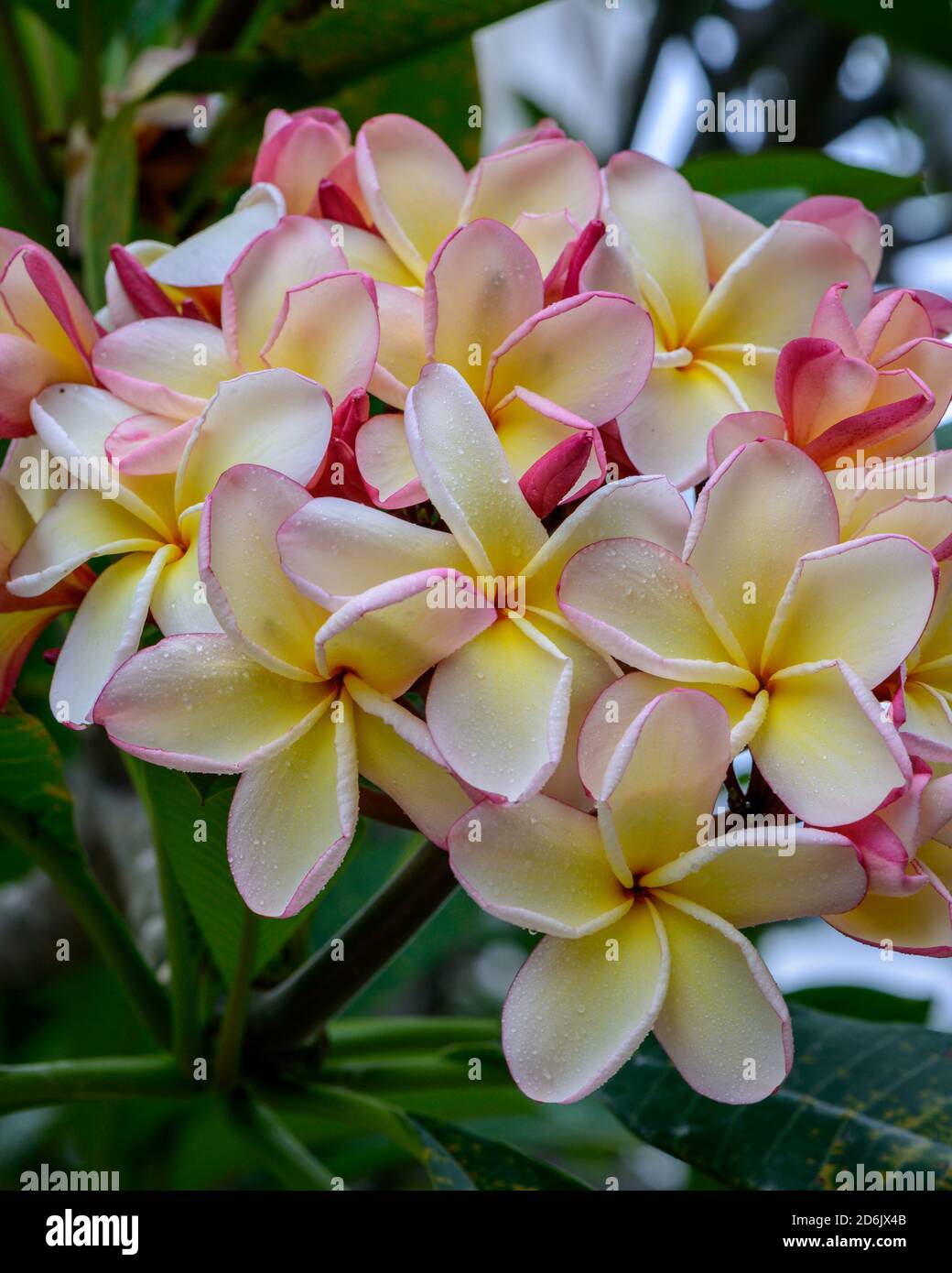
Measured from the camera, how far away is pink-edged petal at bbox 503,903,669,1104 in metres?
0.46

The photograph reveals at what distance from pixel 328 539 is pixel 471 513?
5 cm

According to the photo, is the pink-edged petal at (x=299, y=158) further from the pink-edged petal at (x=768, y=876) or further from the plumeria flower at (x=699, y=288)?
the pink-edged petal at (x=768, y=876)

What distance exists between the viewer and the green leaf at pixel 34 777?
26.3 inches

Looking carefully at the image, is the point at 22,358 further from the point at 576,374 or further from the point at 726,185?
the point at 726,185

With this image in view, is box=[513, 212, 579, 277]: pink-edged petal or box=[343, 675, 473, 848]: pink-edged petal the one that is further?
box=[513, 212, 579, 277]: pink-edged petal

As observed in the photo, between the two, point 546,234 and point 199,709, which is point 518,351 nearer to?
point 546,234

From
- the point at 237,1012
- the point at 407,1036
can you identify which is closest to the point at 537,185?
the point at 237,1012

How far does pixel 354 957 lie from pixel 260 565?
12.0 inches

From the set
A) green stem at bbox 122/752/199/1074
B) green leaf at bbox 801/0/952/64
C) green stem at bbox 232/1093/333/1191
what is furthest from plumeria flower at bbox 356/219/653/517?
green leaf at bbox 801/0/952/64

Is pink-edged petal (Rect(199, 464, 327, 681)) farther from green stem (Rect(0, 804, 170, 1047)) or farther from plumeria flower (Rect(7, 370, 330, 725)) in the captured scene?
green stem (Rect(0, 804, 170, 1047))

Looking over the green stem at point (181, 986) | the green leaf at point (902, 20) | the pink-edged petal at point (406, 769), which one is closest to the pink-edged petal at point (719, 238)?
the pink-edged petal at point (406, 769)

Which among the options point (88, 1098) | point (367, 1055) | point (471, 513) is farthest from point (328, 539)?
point (367, 1055)

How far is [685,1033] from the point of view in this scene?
482 millimetres

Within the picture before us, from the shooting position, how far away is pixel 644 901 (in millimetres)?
490
